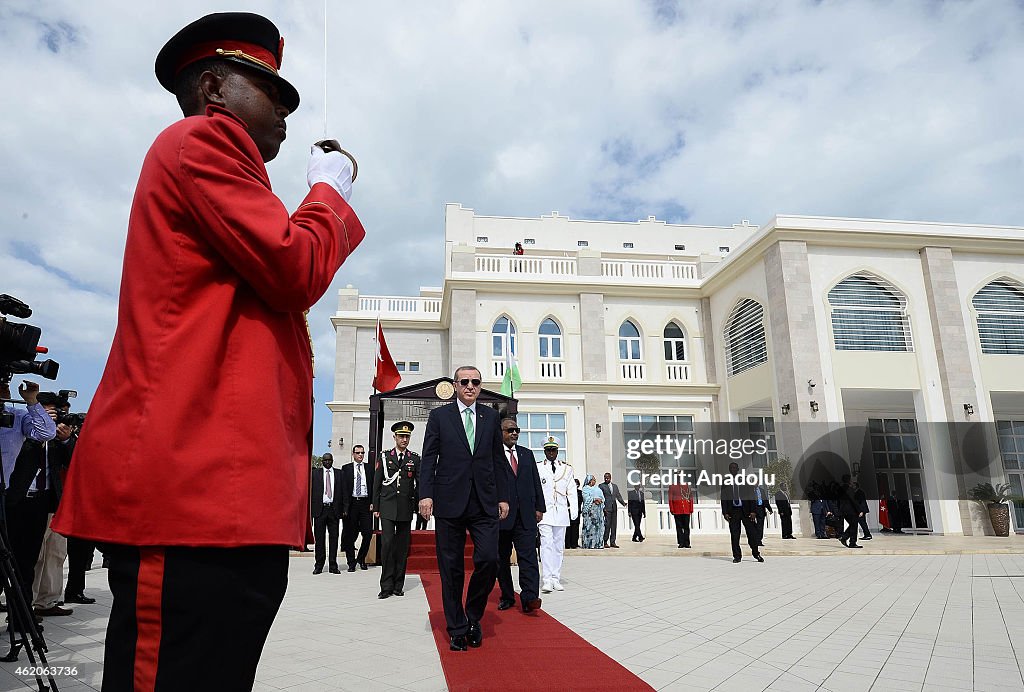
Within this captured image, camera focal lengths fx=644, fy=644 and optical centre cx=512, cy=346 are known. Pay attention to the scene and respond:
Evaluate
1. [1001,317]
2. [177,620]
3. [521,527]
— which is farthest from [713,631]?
[1001,317]

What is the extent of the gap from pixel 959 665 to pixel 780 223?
1611cm

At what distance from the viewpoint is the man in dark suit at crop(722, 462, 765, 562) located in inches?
471

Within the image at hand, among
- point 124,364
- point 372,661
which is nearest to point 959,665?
point 372,661

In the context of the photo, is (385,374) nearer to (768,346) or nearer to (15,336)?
(768,346)

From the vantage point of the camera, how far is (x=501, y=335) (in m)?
22.3

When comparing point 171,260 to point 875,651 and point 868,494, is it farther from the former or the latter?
point 868,494

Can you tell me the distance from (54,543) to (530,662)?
4841mm

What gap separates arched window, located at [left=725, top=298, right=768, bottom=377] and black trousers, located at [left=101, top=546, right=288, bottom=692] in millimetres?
19822

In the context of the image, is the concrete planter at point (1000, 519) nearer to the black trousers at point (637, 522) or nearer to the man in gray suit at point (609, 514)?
the black trousers at point (637, 522)

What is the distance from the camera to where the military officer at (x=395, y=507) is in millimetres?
7754

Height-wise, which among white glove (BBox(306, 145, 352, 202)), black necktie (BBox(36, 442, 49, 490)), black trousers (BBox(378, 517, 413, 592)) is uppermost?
white glove (BBox(306, 145, 352, 202))

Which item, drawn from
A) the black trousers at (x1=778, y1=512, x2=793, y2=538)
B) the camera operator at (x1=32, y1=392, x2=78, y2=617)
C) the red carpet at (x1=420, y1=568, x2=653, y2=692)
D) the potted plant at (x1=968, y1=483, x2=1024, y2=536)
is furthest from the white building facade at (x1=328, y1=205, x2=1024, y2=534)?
the camera operator at (x1=32, y1=392, x2=78, y2=617)

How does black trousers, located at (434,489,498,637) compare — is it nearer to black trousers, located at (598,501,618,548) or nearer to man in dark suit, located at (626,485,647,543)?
black trousers, located at (598,501,618,548)

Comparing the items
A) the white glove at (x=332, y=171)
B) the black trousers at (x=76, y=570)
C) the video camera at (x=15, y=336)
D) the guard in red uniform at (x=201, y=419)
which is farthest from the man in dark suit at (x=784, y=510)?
the guard in red uniform at (x=201, y=419)
